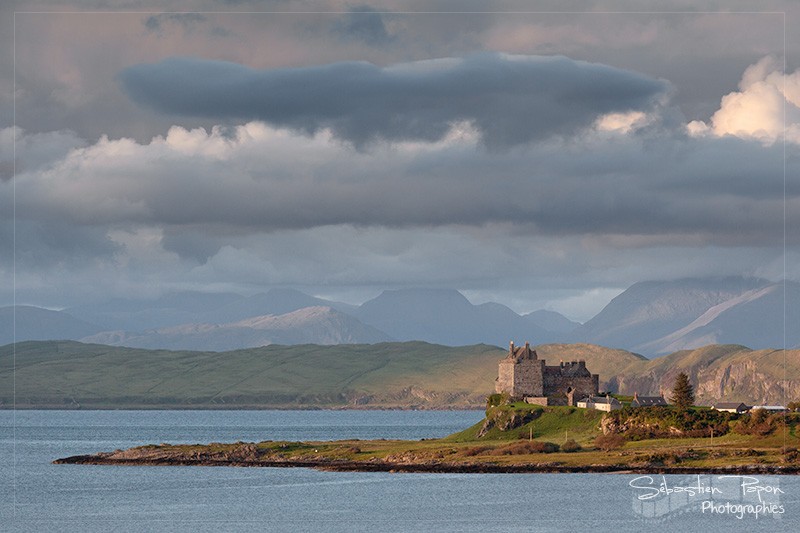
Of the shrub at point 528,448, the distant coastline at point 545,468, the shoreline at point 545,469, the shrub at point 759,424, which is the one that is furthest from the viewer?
the shrub at point 528,448

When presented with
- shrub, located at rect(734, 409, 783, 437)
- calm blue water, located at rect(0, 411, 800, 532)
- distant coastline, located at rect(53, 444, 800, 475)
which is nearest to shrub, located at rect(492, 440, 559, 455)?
distant coastline, located at rect(53, 444, 800, 475)

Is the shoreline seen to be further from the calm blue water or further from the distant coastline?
the calm blue water

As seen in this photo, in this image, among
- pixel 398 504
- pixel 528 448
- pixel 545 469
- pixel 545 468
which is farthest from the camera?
pixel 528 448

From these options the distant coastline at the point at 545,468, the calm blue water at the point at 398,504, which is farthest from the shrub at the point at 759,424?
the calm blue water at the point at 398,504

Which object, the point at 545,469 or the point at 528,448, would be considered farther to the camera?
the point at 528,448

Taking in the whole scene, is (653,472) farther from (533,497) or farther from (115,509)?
(115,509)

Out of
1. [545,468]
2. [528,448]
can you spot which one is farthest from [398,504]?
[528,448]

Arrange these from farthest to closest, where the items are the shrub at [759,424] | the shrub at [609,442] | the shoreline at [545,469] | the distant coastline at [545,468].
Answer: the shrub at [609,442] → the shrub at [759,424] → the distant coastline at [545,468] → the shoreline at [545,469]

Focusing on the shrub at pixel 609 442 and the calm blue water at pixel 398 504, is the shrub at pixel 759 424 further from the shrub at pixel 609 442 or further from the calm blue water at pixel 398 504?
the calm blue water at pixel 398 504

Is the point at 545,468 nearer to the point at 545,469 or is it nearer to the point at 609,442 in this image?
the point at 545,469

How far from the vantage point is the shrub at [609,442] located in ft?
631

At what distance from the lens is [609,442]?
7653 inches

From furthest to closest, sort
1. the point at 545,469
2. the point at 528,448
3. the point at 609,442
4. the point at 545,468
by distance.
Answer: the point at 528,448, the point at 609,442, the point at 545,468, the point at 545,469

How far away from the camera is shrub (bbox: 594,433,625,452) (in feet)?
631
